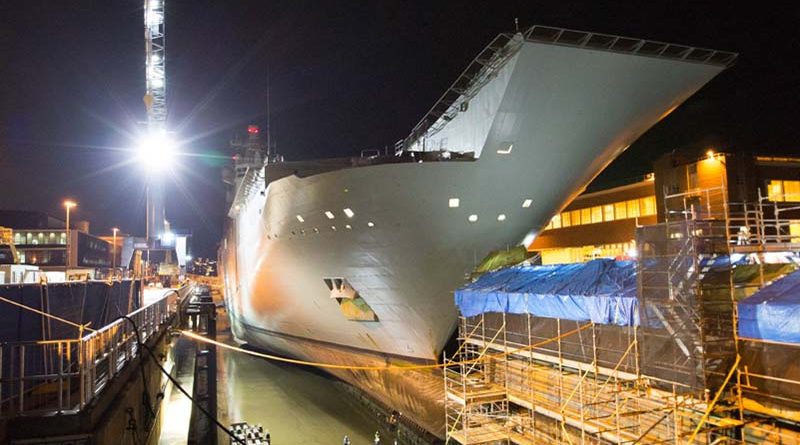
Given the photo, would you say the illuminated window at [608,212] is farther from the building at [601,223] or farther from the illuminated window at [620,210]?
the illuminated window at [620,210]

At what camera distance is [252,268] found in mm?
28984

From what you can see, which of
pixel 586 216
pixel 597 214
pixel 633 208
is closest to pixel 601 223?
pixel 597 214

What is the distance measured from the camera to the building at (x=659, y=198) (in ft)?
94.9

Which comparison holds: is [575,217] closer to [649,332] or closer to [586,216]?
[586,216]

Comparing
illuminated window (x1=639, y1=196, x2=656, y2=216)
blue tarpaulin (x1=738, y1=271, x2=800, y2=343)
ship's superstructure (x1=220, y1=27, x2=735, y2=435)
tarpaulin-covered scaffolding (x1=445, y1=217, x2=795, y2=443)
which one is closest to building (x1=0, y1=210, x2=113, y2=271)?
ship's superstructure (x1=220, y1=27, x2=735, y2=435)

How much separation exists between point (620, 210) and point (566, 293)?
26.2 meters

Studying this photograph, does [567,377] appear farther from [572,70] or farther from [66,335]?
[66,335]

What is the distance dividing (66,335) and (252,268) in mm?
17846

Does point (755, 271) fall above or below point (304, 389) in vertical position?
above

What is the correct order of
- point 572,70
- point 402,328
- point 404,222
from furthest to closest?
point 402,328 < point 404,222 < point 572,70

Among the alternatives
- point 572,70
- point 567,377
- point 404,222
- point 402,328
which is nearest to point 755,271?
point 567,377

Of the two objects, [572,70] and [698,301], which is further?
[572,70]

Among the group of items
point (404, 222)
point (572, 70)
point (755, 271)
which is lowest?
point (755, 271)

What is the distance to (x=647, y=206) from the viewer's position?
109 feet
